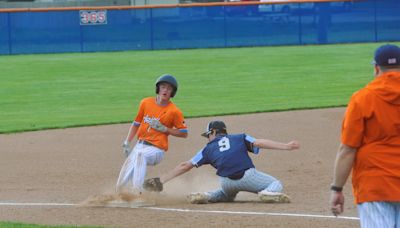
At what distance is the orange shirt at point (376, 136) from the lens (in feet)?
19.0

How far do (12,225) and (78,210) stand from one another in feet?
3.74

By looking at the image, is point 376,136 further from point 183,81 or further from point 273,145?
point 183,81

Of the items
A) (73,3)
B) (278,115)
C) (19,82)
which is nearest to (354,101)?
(278,115)

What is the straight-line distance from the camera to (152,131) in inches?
412

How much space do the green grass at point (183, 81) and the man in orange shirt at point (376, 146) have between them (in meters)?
11.9

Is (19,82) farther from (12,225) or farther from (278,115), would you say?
(12,225)

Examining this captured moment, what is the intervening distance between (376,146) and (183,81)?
20.1 meters

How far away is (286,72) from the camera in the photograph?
1086 inches

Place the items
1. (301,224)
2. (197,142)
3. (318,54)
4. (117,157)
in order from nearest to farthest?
(301,224), (117,157), (197,142), (318,54)

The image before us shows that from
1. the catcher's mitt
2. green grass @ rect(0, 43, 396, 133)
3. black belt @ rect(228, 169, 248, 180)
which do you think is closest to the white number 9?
black belt @ rect(228, 169, 248, 180)

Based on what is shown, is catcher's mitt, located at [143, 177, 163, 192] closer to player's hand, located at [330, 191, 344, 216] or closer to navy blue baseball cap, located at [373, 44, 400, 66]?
player's hand, located at [330, 191, 344, 216]

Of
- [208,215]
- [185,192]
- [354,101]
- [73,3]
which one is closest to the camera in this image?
[354,101]

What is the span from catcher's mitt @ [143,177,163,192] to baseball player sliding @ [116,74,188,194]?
0.07 m

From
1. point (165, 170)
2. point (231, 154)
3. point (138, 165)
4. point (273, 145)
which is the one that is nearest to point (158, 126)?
point (138, 165)
